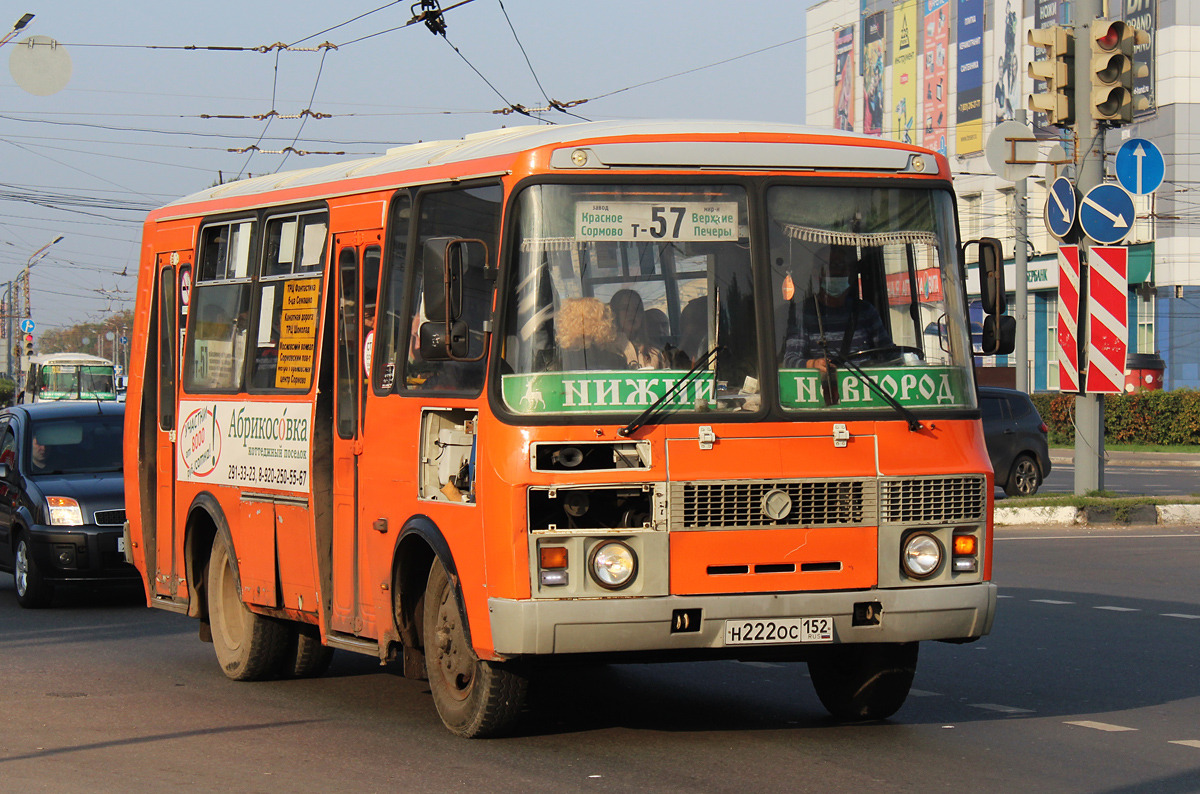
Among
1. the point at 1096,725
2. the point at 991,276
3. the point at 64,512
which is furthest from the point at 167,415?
the point at 1096,725

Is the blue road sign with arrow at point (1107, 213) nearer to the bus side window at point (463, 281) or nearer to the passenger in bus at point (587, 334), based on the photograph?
the bus side window at point (463, 281)

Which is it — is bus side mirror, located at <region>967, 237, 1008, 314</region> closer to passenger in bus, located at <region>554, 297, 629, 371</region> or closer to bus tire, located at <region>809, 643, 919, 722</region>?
bus tire, located at <region>809, 643, 919, 722</region>

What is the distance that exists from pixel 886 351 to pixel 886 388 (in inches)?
7.4

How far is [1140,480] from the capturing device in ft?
89.8

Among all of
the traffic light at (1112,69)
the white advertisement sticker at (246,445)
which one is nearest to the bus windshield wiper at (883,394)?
the white advertisement sticker at (246,445)

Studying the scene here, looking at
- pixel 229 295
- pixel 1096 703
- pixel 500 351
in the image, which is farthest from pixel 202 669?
pixel 1096 703

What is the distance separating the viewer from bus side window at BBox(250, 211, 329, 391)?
8789 millimetres

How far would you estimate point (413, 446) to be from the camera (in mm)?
7547

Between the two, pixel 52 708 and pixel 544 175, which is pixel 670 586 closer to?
pixel 544 175

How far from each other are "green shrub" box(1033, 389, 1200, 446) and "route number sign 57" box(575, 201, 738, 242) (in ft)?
106

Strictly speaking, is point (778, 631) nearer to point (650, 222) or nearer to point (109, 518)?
point (650, 222)

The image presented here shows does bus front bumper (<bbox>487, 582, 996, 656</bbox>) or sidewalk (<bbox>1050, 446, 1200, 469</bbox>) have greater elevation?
bus front bumper (<bbox>487, 582, 996, 656</bbox>)

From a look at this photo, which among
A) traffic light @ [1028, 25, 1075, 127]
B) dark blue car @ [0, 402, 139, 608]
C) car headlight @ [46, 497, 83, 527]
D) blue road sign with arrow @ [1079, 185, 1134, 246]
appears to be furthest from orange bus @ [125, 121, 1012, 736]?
blue road sign with arrow @ [1079, 185, 1134, 246]

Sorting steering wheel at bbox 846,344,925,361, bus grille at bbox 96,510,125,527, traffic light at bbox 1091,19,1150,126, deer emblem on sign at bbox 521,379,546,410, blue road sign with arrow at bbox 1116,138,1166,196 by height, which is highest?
traffic light at bbox 1091,19,1150,126
